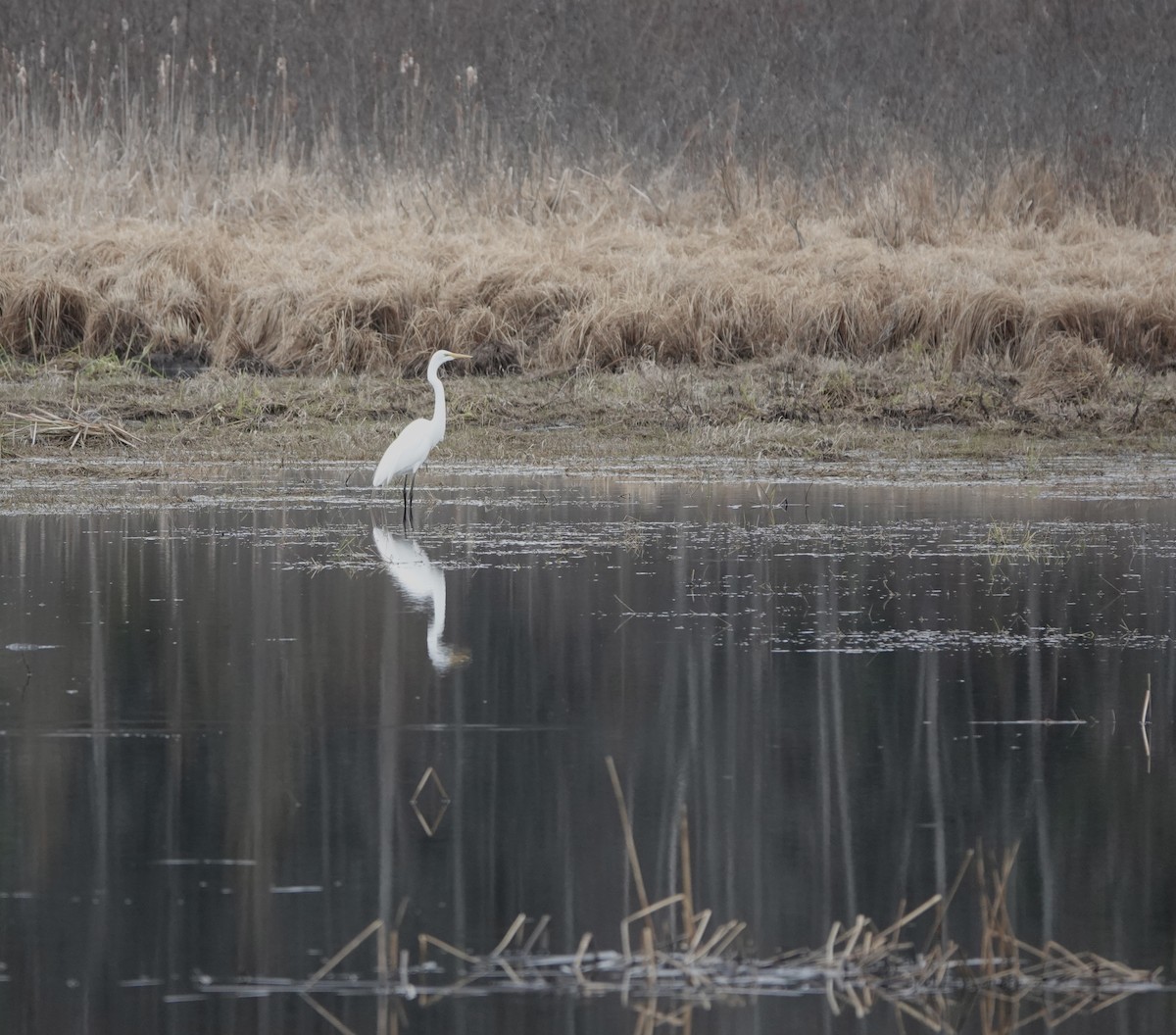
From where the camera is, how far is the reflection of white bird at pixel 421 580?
6.35 metres

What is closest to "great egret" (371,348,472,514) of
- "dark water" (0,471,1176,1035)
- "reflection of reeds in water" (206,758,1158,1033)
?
"dark water" (0,471,1176,1035)

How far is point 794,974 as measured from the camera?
11.8ft

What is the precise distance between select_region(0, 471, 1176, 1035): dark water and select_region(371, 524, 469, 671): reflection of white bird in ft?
0.10

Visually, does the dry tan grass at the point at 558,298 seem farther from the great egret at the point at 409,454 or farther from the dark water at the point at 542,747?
the dark water at the point at 542,747

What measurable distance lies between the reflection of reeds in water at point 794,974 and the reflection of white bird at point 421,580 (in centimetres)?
252

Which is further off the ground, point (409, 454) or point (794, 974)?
point (409, 454)

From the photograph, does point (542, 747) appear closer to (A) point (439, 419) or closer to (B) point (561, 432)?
(A) point (439, 419)

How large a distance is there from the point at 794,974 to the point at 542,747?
1.63m

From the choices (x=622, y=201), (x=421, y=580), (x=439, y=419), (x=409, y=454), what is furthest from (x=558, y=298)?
(x=421, y=580)

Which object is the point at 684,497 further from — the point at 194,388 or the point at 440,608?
the point at 194,388

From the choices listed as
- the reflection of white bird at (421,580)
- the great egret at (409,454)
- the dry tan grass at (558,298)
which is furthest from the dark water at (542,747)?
the dry tan grass at (558,298)

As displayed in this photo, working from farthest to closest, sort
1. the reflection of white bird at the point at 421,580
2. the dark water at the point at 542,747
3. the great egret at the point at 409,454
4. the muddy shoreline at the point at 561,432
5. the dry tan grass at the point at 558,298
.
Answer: the dry tan grass at the point at 558,298
the muddy shoreline at the point at 561,432
the great egret at the point at 409,454
the reflection of white bird at the point at 421,580
the dark water at the point at 542,747

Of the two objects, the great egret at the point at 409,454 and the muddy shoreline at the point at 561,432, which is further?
the muddy shoreline at the point at 561,432

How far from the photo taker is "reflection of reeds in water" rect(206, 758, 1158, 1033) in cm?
347
